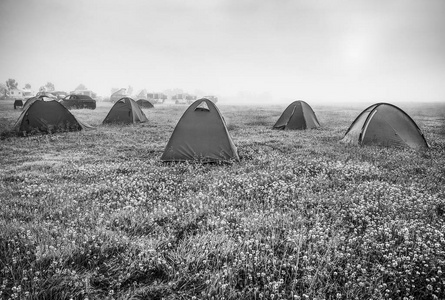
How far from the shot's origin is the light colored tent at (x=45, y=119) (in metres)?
17.9

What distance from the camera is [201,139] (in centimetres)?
1106

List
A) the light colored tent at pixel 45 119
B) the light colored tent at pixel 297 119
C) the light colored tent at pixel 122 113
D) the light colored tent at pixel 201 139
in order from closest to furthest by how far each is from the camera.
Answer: the light colored tent at pixel 201 139 < the light colored tent at pixel 45 119 < the light colored tent at pixel 297 119 < the light colored tent at pixel 122 113

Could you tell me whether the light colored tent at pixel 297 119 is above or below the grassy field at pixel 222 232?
above

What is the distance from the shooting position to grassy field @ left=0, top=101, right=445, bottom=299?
3611mm

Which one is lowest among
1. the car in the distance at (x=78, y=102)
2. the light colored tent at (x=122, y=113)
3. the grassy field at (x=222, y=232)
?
the grassy field at (x=222, y=232)

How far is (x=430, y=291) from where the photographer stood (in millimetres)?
3693

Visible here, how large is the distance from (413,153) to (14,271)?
15.1 meters

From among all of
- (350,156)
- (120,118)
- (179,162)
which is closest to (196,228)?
(179,162)

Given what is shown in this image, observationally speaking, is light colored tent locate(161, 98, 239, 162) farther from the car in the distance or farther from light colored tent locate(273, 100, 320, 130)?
the car in the distance

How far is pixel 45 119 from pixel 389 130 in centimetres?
2266

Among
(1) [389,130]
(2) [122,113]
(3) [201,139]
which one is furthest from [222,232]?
(2) [122,113]

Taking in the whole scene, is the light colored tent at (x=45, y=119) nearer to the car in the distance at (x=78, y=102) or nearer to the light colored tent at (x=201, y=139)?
the light colored tent at (x=201, y=139)

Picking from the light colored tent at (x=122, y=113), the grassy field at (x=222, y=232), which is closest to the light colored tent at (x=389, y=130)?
the grassy field at (x=222, y=232)

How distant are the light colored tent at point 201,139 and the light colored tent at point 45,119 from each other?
1271 centimetres
